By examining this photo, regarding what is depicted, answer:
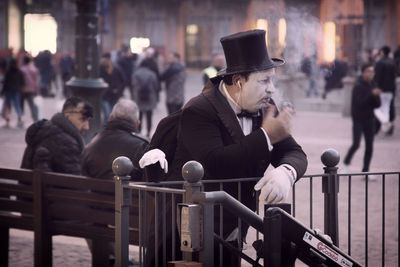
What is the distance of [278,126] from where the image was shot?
4371 mm

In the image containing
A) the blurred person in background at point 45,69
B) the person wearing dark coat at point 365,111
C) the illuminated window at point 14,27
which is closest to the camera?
the person wearing dark coat at point 365,111

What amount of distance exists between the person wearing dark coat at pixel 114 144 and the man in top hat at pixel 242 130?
2.33m

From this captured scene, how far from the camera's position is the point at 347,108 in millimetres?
23438

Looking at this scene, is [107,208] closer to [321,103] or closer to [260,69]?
[260,69]

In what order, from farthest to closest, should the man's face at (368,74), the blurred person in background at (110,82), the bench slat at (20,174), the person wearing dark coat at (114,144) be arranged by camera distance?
1. the blurred person in background at (110,82)
2. the man's face at (368,74)
3. the person wearing dark coat at (114,144)
4. the bench slat at (20,174)

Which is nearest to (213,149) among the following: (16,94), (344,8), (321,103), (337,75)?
(16,94)

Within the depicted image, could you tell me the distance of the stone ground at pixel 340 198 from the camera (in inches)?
309

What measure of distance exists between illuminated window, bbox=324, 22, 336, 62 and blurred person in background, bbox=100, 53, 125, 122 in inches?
974

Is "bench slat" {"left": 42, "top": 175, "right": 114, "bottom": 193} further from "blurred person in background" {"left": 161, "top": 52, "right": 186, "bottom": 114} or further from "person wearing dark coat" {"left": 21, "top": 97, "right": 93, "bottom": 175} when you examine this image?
"blurred person in background" {"left": 161, "top": 52, "right": 186, "bottom": 114}

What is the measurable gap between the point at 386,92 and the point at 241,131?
15.4m

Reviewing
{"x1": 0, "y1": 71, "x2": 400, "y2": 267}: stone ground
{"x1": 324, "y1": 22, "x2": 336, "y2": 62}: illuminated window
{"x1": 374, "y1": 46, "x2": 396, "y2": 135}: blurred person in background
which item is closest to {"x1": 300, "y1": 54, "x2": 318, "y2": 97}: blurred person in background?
{"x1": 0, "y1": 71, "x2": 400, "y2": 267}: stone ground

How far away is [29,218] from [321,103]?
1979cm

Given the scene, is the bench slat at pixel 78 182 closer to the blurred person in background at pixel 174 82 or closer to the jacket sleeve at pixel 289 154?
the jacket sleeve at pixel 289 154

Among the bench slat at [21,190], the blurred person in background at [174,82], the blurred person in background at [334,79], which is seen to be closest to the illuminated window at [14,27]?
the blurred person in background at [334,79]
